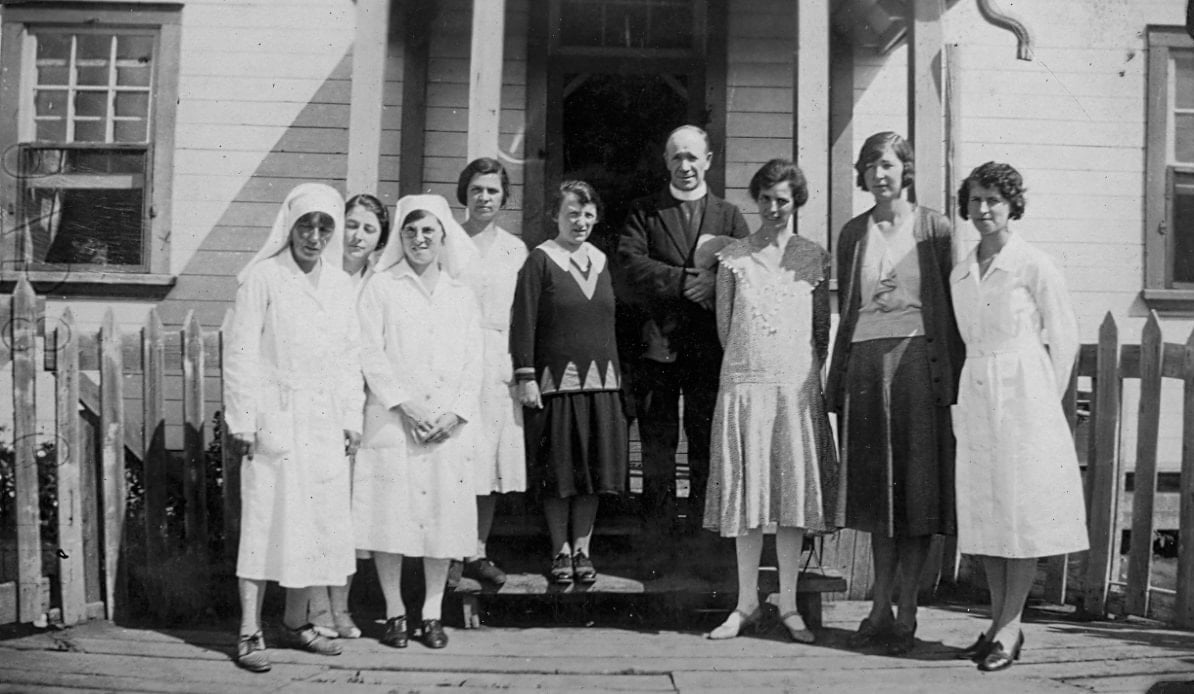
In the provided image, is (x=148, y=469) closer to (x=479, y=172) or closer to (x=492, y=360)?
(x=492, y=360)

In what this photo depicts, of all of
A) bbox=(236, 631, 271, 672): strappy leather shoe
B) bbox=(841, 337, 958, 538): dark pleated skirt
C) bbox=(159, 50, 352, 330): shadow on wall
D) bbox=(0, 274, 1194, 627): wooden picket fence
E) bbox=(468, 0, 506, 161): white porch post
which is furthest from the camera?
bbox=(159, 50, 352, 330): shadow on wall

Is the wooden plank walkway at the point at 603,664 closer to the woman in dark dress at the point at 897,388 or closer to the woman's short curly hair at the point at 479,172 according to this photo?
the woman in dark dress at the point at 897,388

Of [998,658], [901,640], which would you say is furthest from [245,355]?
[998,658]

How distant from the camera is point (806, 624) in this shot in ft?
14.0

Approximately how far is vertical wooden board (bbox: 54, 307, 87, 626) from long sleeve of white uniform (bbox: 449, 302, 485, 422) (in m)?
1.74

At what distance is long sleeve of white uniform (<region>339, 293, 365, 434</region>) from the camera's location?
153 inches

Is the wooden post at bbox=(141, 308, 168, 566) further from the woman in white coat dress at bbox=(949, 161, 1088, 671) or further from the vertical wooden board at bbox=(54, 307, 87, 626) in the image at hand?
the woman in white coat dress at bbox=(949, 161, 1088, 671)

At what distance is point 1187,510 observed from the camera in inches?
161

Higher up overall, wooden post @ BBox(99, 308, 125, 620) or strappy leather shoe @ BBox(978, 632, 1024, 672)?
wooden post @ BBox(99, 308, 125, 620)

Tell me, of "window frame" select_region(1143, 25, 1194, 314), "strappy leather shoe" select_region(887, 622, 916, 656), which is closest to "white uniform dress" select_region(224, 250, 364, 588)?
"strappy leather shoe" select_region(887, 622, 916, 656)

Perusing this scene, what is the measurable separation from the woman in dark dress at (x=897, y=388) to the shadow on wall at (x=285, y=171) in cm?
441

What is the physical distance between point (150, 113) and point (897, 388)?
18.9 ft

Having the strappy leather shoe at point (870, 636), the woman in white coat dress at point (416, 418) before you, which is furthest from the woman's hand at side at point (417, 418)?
the strappy leather shoe at point (870, 636)

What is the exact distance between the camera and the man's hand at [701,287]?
14.1 feet
